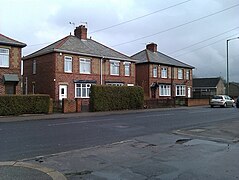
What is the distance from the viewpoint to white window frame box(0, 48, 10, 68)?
2742cm

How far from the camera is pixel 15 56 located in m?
28.1

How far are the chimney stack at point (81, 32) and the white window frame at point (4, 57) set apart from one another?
12887 millimetres

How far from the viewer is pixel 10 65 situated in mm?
27844

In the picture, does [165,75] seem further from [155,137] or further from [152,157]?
[152,157]

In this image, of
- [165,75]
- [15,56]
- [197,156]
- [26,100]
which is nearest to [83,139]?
[197,156]

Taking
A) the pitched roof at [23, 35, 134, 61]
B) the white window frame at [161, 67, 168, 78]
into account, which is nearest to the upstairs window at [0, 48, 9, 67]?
the pitched roof at [23, 35, 134, 61]

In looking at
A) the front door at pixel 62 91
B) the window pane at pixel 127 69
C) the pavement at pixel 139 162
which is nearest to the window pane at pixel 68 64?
the front door at pixel 62 91

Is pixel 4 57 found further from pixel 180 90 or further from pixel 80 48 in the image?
pixel 180 90

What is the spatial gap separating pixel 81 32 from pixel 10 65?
13.0 m

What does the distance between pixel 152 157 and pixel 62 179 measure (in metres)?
2.99

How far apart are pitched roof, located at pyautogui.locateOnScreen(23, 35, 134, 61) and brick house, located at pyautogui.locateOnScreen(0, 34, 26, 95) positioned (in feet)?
16.4

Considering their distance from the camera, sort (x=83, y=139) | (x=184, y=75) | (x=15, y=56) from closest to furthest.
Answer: (x=83, y=139), (x=15, y=56), (x=184, y=75)

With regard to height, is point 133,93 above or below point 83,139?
above

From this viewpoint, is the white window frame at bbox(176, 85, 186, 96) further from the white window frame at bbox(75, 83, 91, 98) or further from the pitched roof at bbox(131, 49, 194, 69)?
the white window frame at bbox(75, 83, 91, 98)
